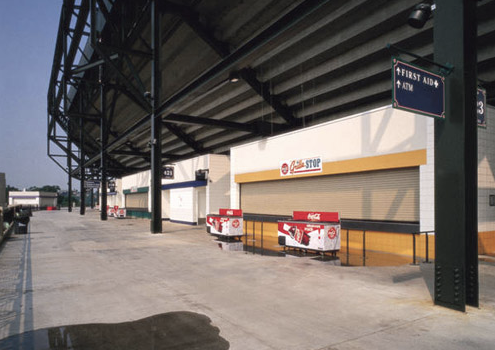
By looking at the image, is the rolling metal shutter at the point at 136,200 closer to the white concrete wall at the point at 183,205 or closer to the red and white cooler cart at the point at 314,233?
the white concrete wall at the point at 183,205

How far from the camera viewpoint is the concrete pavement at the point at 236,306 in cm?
475

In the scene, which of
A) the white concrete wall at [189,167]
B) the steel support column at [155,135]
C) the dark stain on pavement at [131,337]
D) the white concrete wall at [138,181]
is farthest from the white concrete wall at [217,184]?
the dark stain on pavement at [131,337]

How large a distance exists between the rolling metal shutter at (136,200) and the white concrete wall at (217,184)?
1676 cm

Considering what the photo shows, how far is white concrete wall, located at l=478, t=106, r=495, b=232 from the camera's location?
11586 millimetres

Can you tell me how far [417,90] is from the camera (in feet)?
19.0

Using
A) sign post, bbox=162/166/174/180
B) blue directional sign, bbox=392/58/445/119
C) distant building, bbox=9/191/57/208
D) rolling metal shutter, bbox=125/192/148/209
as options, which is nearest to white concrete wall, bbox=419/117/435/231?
blue directional sign, bbox=392/58/445/119

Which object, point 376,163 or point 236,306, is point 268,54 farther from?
point 236,306

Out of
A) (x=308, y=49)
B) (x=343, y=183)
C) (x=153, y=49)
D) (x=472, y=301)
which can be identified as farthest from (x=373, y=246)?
(x=153, y=49)

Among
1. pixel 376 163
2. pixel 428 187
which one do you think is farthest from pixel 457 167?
pixel 376 163

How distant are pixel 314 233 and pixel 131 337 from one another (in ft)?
28.4

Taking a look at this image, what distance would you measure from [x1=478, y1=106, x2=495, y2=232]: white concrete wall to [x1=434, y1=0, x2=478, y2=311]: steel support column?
22.3ft

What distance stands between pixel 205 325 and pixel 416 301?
3.96 meters

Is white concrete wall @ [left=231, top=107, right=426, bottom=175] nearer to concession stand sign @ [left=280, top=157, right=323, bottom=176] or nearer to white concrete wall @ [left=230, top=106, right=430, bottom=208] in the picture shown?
white concrete wall @ [left=230, top=106, right=430, bottom=208]

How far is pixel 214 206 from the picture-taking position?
89.0 feet
